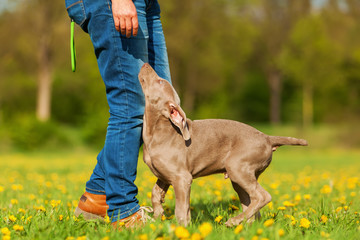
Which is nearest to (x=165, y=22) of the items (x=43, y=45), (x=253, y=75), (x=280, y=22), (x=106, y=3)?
(x=43, y=45)

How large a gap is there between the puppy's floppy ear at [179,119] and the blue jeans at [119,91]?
310 mm

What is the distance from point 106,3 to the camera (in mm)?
2838

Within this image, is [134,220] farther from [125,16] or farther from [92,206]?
[125,16]

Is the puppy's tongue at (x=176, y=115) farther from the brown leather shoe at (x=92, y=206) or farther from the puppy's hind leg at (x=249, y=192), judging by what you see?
the brown leather shoe at (x=92, y=206)

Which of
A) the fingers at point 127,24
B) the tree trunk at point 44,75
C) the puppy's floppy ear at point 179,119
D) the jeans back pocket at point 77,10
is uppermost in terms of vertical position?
the jeans back pocket at point 77,10

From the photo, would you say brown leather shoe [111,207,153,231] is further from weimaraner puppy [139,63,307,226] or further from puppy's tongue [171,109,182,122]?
puppy's tongue [171,109,182,122]

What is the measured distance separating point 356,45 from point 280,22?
6.37 meters

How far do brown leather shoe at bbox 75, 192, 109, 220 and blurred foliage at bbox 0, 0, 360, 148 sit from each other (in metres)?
18.6

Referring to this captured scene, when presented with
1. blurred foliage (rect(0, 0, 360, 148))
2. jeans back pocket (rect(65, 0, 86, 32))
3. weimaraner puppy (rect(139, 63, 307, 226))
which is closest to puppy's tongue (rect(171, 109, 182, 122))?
weimaraner puppy (rect(139, 63, 307, 226))

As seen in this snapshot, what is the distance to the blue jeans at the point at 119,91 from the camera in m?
2.84

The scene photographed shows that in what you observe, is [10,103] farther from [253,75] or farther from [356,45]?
[356,45]

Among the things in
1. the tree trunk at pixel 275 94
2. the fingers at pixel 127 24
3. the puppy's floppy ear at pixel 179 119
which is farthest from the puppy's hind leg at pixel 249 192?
the tree trunk at pixel 275 94

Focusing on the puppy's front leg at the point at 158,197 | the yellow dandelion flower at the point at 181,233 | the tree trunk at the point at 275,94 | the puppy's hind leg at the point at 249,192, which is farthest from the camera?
the tree trunk at the point at 275,94

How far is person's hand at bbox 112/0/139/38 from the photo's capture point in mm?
2729
